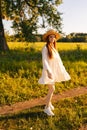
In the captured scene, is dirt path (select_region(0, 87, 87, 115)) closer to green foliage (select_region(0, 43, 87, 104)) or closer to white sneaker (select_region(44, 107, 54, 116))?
green foliage (select_region(0, 43, 87, 104))

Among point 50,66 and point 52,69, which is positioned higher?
point 50,66

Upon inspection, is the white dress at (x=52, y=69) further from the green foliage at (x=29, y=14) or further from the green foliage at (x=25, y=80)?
the green foliage at (x=29, y=14)

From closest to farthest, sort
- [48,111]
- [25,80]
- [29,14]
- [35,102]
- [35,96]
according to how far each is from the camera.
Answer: [48,111]
[35,102]
[35,96]
[25,80]
[29,14]

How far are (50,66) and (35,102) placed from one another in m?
2.43

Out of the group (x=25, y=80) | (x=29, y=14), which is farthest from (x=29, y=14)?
(x=25, y=80)

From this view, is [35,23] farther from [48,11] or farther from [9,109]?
[9,109]

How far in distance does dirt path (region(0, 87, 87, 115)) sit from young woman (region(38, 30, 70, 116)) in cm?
127

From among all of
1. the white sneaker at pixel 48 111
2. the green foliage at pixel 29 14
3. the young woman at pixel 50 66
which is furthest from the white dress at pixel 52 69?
the green foliage at pixel 29 14

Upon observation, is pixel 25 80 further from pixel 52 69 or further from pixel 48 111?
pixel 52 69

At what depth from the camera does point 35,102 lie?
11430 mm

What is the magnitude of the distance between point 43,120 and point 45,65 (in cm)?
150

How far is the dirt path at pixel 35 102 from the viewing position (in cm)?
1048

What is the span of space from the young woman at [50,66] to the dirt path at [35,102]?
1272mm

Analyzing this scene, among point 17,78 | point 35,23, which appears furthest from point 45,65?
point 35,23
